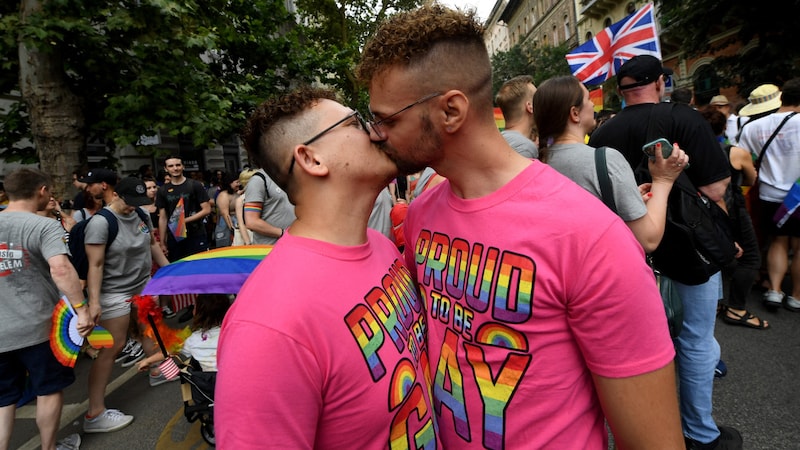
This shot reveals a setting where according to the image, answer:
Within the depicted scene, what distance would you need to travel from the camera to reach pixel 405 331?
1237 mm

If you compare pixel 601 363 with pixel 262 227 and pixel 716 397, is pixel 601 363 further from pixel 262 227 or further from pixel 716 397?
pixel 262 227

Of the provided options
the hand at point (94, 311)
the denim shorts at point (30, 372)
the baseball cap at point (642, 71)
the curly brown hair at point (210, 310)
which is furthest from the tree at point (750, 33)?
the denim shorts at point (30, 372)

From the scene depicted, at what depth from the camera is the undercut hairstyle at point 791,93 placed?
165 inches

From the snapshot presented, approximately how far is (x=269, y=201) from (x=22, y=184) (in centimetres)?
186

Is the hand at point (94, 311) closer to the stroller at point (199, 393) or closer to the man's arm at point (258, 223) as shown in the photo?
the stroller at point (199, 393)

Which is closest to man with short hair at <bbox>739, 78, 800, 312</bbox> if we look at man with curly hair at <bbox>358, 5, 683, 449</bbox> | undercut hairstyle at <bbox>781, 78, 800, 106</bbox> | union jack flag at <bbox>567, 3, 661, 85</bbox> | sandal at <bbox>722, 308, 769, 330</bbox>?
undercut hairstyle at <bbox>781, 78, 800, 106</bbox>

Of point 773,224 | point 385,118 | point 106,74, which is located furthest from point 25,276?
point 773,224

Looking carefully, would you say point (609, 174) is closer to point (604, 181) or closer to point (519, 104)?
point (604, 181)

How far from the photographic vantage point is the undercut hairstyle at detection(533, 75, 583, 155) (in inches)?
91.7

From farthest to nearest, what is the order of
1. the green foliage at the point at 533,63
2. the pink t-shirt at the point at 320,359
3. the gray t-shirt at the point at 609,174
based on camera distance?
the green foliage at the point at 533,63 → the gray t-shirt at the point at 609,174 → the pink t-shirt at the point at 320,359

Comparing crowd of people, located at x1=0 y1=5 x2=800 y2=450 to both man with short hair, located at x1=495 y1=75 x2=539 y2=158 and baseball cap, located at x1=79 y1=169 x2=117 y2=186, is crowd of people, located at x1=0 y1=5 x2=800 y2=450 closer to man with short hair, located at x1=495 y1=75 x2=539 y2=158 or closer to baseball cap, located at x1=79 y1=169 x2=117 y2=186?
man with short hair, located at x1=495 y1=75 x2=539 y2=158

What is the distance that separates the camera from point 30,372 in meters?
3.14

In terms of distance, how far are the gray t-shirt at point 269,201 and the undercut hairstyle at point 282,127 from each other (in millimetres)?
2976

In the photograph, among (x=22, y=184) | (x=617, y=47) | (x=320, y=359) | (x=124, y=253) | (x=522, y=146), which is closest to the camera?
(x=320, y=359)
